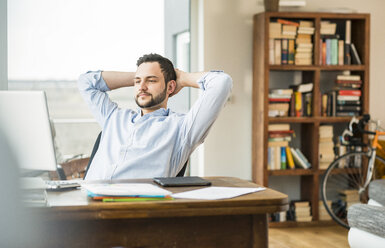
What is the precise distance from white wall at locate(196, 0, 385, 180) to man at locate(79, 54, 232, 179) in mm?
2208

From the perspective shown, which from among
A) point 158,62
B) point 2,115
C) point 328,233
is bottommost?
point 328,233

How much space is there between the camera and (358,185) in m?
4.77

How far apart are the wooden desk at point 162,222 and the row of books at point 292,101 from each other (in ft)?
10.2

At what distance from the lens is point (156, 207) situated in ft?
4.80

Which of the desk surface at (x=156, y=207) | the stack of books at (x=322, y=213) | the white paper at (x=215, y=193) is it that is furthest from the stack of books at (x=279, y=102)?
the desk surface at (x=156, y=207)

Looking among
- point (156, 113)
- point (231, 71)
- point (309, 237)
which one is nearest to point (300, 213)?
point (309, 237)

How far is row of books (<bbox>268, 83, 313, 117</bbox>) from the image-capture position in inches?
184

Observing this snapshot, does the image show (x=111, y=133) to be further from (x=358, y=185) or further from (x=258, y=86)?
(x=358, y=185)

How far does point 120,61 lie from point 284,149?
1591mm

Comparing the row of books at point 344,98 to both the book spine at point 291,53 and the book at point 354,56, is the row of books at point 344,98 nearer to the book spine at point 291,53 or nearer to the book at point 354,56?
the book at point 354,56

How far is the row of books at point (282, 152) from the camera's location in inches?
184

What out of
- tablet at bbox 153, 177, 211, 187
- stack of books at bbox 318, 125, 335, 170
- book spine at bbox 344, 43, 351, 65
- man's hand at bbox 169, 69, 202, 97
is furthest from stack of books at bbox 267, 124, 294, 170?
tablet at bbox 153, 177, 211, 187

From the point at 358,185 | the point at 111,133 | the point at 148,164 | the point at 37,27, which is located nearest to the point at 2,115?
the point at 148,164

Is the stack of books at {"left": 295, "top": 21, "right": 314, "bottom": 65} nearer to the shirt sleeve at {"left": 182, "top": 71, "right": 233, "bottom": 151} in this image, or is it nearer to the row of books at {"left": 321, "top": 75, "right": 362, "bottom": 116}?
the row of books at {"left": 321, "top": 75, "right": 362, "bottom": 116}
